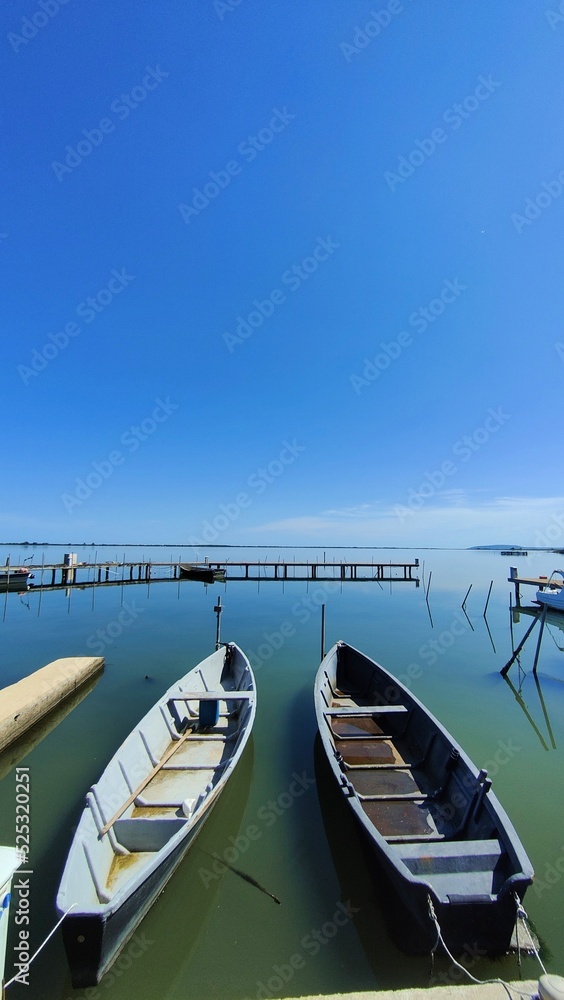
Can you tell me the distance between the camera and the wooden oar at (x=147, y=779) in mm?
5468

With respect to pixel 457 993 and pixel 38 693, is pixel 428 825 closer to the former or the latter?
pixel 457 993

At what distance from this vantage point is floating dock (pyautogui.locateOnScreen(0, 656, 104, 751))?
10086 mm

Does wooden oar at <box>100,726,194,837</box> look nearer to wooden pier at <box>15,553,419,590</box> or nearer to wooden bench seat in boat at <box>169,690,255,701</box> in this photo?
wooden bench seat in boat at <box>169,690,255,701</box>

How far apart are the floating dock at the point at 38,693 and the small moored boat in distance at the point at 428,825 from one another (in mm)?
7722

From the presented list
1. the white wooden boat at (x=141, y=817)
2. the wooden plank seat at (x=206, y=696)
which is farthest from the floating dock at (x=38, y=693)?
the wooden plank seat at (x=206, y=696)

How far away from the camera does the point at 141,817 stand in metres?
5.83

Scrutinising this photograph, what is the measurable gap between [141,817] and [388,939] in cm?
356

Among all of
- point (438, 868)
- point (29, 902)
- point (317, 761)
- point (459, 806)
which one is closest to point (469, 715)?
point (317, 761)

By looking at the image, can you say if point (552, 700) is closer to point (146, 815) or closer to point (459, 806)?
point (459, 806)

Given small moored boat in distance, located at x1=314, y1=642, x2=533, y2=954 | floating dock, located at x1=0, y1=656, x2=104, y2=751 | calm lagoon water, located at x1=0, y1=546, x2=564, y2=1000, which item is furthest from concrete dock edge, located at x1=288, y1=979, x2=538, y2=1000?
floating dock, located at x1=0, y1=656, x2=104, y2=751

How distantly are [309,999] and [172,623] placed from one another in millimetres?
22573

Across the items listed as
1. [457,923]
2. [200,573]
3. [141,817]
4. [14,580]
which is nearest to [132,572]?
[200,573]

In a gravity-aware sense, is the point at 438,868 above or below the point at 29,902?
above

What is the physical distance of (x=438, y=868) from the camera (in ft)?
15.4
